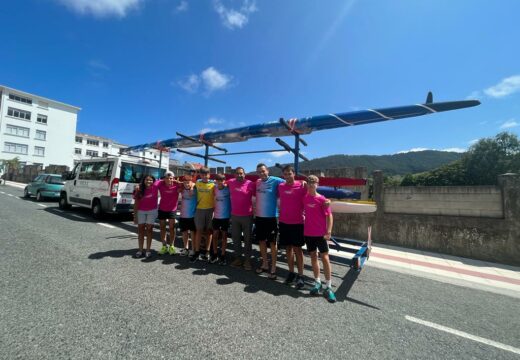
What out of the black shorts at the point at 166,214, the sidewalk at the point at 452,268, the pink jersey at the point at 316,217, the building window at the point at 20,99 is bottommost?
the sidewalk at the point at 452,268

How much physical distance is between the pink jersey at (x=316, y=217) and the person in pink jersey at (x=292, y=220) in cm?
20

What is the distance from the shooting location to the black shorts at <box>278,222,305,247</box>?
409 centimetres

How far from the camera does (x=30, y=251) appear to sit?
4.82 metres

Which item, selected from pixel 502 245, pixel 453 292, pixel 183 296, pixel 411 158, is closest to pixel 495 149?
pixel 502 245

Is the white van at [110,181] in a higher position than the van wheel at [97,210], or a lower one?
higher

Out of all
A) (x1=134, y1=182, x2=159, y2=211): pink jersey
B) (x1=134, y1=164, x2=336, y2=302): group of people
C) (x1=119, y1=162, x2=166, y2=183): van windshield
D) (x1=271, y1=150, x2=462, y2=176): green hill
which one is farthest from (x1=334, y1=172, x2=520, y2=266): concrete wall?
(x1=271, y1=150, x2=462, y2=176): green hill

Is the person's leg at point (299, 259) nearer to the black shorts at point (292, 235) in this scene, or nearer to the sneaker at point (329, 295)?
the black shorts at point (292, 235)

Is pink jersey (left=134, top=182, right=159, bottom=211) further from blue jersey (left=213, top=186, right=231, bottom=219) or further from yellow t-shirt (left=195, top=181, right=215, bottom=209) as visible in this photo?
blue jersey (left=213, top=186, right=231, bottom=219)

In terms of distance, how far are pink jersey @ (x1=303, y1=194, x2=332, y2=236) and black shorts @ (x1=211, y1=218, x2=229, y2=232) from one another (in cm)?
180

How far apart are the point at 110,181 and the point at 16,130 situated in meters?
53.3

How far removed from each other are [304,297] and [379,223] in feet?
18.3

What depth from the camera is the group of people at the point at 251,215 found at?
3.88 meters

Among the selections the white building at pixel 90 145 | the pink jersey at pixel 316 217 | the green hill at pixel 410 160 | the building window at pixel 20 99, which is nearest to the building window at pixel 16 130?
the building window at pixel 20 99

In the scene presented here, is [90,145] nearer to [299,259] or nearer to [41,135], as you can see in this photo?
[41,135]
